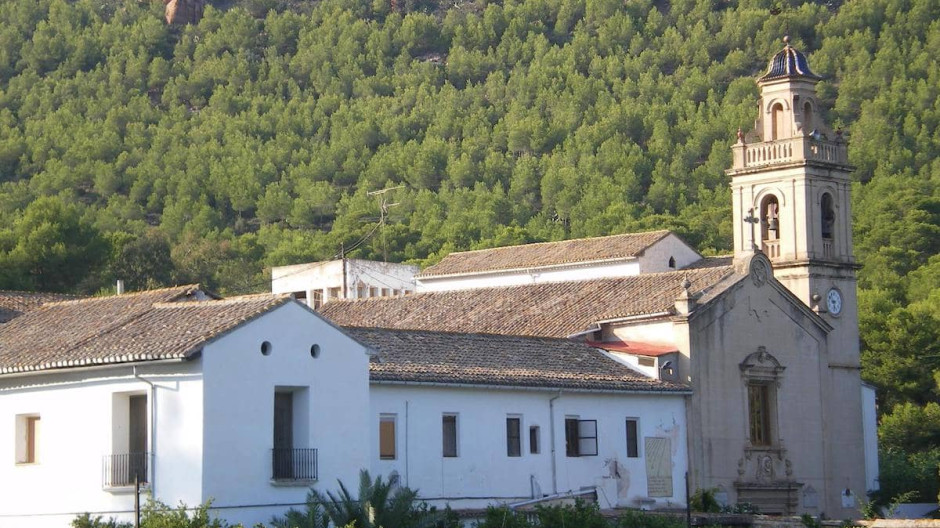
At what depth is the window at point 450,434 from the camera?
112ft

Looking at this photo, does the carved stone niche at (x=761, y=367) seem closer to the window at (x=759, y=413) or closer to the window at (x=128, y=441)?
the window at (x=759, y=413)

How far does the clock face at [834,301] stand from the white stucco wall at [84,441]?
79.1 ft

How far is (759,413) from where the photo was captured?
4362 cm

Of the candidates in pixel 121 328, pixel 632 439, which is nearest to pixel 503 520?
pixel 121 328

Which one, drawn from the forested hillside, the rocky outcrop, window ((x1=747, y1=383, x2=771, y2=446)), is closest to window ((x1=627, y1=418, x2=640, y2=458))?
window ((x1=747, y1=383, x2=771, y2=446))

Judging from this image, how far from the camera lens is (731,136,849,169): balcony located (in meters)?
47.8

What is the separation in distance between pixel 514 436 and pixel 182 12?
111 metres

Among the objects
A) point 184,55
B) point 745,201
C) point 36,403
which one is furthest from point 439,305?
point 184,55

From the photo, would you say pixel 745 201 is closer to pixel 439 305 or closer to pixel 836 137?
pixel 836 137

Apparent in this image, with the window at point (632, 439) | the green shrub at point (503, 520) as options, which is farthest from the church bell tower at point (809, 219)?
the green shrub at point (503, 520)

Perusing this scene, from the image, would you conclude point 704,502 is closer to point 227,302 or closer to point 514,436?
point 514,436

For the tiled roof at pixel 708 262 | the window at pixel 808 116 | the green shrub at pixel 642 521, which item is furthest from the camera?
the tiled roof at pixel 708 262

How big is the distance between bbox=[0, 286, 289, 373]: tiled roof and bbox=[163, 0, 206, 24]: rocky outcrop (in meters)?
109

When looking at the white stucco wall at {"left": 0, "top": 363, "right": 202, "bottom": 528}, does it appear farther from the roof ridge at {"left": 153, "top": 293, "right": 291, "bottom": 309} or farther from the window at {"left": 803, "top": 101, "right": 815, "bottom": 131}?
the window at {"left": 803, "top": 101, "right": 815, "bottom": 131}
